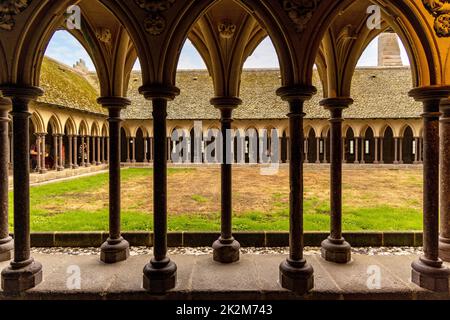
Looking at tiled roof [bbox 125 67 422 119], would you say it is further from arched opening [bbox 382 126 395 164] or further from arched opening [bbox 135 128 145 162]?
arched opening [bbox 382 126 395 164]

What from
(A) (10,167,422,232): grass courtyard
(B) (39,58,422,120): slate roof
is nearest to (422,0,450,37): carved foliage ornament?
(A) (10,167,422,232): grass courtyard

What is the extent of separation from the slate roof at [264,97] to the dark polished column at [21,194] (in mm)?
20828

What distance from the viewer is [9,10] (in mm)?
3904

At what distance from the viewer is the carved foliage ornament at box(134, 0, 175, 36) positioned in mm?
3926

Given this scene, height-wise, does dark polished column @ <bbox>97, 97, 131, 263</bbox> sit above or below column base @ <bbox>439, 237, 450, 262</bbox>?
above

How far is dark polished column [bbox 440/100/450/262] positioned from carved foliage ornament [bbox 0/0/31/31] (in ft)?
19.3

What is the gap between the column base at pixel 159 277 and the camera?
12.9ft

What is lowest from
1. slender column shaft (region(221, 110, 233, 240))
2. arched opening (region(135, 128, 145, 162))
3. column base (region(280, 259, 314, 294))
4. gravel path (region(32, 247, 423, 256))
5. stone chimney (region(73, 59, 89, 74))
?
gravel path (region(32, 247, 423, 256))

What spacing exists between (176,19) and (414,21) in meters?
3.06

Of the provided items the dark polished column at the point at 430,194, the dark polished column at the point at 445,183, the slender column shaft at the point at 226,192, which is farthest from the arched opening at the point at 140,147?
the dark polished column at the point at 430,194

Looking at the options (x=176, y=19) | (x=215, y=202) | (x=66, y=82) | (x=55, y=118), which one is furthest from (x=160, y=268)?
(x=66, y=82)

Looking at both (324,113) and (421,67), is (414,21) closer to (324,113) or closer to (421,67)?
(421,67)

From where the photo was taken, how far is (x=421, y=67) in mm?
4027

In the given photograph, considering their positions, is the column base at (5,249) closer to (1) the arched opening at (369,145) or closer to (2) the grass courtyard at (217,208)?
(2) the grass courtyard at (217,208)
